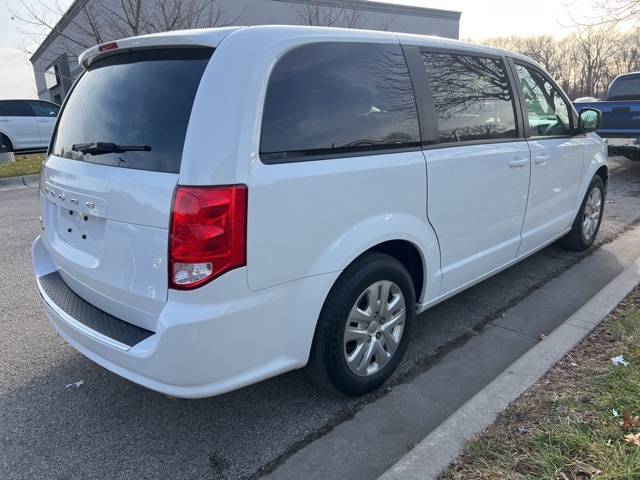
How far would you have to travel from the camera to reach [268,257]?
219cm

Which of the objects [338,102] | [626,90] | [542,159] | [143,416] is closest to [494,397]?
[338,102]

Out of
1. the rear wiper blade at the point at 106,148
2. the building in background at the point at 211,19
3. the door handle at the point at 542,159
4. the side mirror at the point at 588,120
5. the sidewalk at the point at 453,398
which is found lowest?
the sidewalk at the point at 453,398

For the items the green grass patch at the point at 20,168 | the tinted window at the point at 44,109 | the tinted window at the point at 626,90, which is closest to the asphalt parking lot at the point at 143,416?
the green grass patch at the point at 20,168

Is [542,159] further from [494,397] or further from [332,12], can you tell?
[332,12]

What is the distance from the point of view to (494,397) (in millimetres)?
2676

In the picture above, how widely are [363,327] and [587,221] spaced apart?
3685 mm

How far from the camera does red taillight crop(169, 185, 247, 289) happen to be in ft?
6.69

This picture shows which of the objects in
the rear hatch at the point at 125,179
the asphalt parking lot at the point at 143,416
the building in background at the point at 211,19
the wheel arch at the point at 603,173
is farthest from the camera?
the building in background at the point at 211,19

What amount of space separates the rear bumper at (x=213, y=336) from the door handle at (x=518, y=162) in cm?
188

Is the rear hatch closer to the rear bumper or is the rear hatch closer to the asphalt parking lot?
the rear bumper

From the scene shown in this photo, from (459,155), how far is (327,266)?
4.19 ft

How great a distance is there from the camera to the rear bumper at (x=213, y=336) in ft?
6.85

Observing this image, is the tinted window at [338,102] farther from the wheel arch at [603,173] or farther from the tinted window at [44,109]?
the tinted window at [44,109]

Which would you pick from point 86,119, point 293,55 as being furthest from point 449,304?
point 86,119
